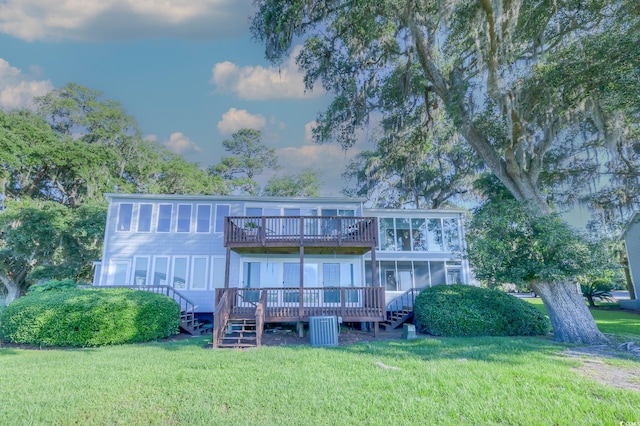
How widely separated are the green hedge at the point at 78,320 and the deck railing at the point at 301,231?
11.7ft

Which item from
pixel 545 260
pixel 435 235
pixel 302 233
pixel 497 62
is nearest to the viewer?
pixel 545 260

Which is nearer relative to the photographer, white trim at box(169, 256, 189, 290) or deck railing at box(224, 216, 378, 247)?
deck railing at box(224, 216, 378, 247)

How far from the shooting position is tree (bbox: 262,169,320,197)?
30.2 meters

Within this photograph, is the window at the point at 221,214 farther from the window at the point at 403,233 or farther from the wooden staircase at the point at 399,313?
the window at the point at 403,233

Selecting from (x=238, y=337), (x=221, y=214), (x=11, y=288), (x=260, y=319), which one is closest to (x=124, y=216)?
(x=221, y=214)

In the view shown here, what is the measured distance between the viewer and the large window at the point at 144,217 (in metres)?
14.1

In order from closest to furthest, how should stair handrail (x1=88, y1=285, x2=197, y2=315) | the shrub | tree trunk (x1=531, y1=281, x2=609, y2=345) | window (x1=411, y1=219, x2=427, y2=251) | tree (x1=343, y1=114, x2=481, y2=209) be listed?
tree trunk (x1=531, y1=281, x2=609, y2=345) → the shrub → stair handrail (x1=88, y1=285, x2=197, y2=315) → window (x1=411, y1=219, x2=427, y2=251) → tree (x1=343, y1=114, x2=481, y2=209)

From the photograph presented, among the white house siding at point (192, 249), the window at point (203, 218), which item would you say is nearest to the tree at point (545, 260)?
the white house siding at point (192, 249)

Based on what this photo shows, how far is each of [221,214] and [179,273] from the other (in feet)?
10.0

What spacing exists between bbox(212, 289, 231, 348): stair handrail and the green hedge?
222 cm

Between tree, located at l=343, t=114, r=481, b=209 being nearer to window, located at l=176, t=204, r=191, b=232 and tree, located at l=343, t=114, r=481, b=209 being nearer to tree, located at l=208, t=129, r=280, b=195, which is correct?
tree, located at l=208, t=129, r=280, b=195

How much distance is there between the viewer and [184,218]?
1433 centimetres

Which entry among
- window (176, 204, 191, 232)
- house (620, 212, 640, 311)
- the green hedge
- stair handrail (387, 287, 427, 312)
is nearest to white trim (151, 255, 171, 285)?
window (176, 204, 191, 232)

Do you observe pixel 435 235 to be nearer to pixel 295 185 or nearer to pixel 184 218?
pixel 184 218
